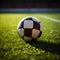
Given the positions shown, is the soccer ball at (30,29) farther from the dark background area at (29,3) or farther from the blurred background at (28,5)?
the dark background area at (29,3)

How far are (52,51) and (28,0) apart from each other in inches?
969

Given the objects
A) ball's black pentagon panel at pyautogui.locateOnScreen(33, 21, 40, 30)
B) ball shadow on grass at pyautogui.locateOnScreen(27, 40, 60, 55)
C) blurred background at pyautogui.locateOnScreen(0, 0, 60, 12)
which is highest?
blurred background at pyautogui.locateOnScreen(0, 0, 60, 12)

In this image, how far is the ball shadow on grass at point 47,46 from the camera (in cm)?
389

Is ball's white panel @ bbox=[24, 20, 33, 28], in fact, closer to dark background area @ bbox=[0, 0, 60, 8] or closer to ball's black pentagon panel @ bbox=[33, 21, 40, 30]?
ball's black pentagon panel @ bbox=[33, 21, 40, 30]

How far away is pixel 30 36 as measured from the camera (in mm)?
4562

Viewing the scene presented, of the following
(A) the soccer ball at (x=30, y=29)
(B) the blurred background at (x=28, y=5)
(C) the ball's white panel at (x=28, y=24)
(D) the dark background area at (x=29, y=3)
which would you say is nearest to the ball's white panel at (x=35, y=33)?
(A) the soccer ball at (x=30, y=29)

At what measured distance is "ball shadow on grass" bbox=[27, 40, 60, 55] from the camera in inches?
153

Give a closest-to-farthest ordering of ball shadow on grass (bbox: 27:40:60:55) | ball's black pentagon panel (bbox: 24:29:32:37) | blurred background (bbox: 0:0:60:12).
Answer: ball shadow on grass (bbox: 27:40:60:55)
ball's black pentagon panel (bbox: 24:29:32:37)
blurred background (bbox: 0:0:60:12)

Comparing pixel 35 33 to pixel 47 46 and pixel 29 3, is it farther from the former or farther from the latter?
pixel 29 3

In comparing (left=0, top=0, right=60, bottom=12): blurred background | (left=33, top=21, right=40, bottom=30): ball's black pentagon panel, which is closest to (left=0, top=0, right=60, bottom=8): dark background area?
(left=0, top=0, right=60, bottom=12): blurred background

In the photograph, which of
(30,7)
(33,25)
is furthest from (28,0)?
(33,25)

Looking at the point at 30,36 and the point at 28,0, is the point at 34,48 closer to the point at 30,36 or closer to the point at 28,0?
the point at 30,36

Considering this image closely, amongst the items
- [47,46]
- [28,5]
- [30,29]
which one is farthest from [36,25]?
[28,5]

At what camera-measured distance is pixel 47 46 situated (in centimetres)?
425
